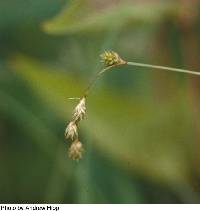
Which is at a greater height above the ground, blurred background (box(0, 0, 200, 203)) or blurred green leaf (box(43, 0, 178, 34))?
blurred green leaf (box(43, 0, 178, 34))

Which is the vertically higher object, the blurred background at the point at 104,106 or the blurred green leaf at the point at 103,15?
the blurred green leaf at the point at 103,15

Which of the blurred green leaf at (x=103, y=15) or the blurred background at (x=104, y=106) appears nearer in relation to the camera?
the blurred green leaf at (x=103, y=15)

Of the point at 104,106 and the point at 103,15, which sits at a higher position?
the point at 103,15

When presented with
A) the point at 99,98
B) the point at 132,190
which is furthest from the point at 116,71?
the point at 132,190

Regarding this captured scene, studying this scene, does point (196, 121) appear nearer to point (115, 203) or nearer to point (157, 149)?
point (157, 149)

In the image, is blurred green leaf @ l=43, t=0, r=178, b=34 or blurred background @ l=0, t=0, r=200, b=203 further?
blurred background @ l=0, t=0, r=200, b=203
